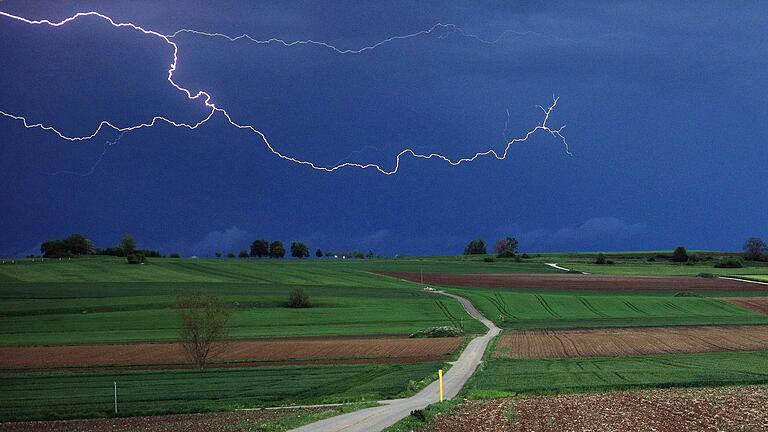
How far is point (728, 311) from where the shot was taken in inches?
3356

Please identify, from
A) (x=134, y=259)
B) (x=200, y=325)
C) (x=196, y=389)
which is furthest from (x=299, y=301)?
(x=134, y=259)

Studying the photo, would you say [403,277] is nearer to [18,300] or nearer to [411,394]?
[18,300]

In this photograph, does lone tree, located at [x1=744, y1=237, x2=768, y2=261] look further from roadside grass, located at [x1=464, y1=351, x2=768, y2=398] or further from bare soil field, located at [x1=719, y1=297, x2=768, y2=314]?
roadside grass, located at [x1=464, y1=351, x2=768, y2=398]

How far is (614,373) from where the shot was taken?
38.4 m

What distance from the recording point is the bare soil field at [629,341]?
51.4 metres

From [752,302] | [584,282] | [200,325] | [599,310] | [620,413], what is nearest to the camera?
[620,413]

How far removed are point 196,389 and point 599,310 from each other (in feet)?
196

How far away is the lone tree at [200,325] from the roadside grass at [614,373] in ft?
56.7

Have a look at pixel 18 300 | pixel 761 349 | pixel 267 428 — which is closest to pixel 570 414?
pixel 267 428

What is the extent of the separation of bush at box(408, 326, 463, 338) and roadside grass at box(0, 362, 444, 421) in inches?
710

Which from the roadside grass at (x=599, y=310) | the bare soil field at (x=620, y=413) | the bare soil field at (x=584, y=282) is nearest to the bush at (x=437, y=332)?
the roadside grass at (x=599, y=310)

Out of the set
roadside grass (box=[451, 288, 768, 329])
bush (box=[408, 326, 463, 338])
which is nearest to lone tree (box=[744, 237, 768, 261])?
roadside grass (box=[451, 288, 768, 329])

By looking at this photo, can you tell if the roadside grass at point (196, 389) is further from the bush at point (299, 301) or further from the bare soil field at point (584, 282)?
the bare soil field at point (584, 282)

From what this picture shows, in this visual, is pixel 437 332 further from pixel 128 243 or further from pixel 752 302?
pixel 128 243
